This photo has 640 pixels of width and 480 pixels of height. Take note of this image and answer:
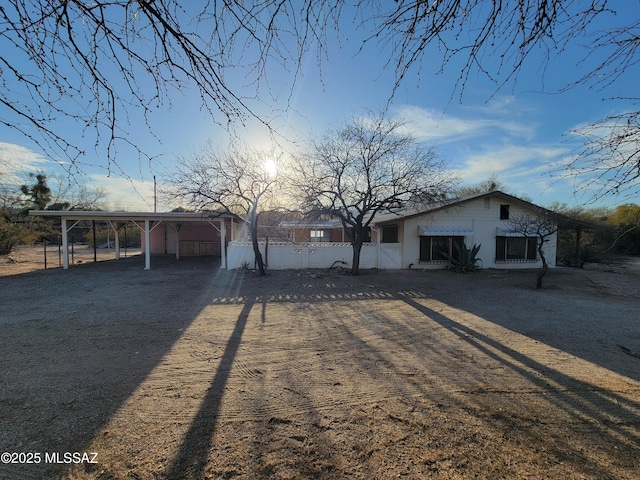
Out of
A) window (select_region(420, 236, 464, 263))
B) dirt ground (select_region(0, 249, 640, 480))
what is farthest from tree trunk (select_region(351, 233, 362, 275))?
dirt ground (select_region(0, 249, 640, 480))

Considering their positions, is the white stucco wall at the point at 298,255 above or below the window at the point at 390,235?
below

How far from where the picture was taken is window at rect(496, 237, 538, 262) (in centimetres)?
1538

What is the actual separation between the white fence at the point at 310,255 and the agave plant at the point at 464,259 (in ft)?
8.50

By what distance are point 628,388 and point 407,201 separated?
9637 millimetres

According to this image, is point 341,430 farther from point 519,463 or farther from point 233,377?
point 233,377

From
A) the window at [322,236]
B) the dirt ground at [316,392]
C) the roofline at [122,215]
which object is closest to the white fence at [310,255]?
the roofline at [122,215]

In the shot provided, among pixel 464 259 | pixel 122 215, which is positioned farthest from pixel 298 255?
pixel 122 215

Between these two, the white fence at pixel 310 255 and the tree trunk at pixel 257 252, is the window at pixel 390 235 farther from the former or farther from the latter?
the tree trunk at pixel 257 252

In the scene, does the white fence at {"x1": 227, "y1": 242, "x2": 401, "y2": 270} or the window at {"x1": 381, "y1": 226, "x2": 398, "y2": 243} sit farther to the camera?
the window at {"x1": 381, "y1": 226, "x2": 398, "y2": 243}

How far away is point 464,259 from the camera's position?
45.5ft

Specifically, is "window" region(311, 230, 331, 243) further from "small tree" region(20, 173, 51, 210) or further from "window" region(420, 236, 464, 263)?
"small tree" region(20, 173, 51, 210)

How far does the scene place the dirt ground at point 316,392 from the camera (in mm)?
2059

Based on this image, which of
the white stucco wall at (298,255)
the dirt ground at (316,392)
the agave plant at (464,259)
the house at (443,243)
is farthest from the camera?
the house at (443,243)

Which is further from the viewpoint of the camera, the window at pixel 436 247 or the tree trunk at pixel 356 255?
the window at pixel 436 247
